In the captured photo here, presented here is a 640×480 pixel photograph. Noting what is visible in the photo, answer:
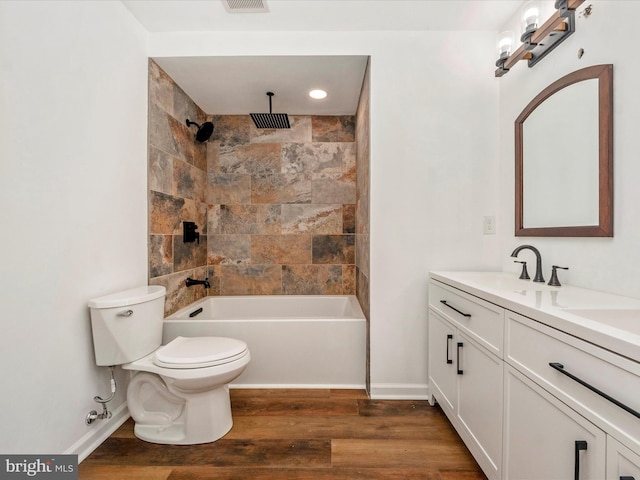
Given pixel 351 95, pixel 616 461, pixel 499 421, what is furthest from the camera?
pixel 351 95

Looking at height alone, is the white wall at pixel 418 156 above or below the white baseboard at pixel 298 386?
above

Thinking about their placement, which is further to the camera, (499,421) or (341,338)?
(341,338)

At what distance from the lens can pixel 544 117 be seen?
1.69 m

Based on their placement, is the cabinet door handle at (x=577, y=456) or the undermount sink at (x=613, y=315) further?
the undermount sink at (x=613, y=315)

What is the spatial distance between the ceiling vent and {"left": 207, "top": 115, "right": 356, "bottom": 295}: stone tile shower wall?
126cm

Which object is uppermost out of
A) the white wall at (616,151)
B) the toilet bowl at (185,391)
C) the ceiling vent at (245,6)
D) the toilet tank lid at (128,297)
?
the ceiling vent at (245,6)

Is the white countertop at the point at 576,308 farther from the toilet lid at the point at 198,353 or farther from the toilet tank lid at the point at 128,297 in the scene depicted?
the toilet tank lid at the point at 128,297

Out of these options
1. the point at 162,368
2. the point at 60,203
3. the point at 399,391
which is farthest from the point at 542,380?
the point at 60,203

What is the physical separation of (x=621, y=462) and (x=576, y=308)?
44 centimetres

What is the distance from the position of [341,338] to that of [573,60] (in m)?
1.94

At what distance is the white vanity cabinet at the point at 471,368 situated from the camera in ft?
4.10

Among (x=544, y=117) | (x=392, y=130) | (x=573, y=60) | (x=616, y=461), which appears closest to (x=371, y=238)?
(x=392, y=130)

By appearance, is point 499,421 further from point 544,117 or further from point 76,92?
point 76,92

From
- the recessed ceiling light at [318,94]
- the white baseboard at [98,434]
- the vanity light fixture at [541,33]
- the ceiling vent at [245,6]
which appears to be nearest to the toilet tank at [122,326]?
the white baseboard at [98,434]
